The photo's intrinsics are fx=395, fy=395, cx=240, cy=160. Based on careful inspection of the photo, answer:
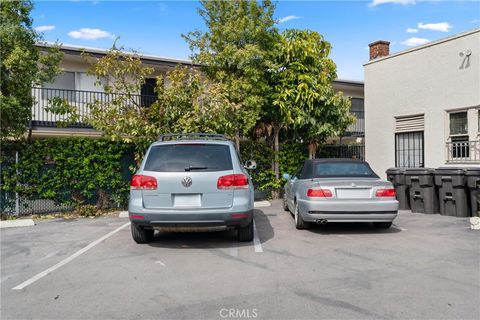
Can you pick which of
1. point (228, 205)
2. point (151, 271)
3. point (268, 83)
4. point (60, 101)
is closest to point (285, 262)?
point (228, 205)

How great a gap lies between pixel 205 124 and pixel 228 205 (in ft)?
18.3

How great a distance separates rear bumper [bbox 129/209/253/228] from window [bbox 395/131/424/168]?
9587mm

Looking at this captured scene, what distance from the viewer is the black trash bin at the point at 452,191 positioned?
9.19 m

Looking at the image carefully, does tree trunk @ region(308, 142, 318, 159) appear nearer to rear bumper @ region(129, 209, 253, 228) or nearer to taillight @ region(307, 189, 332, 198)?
taillight @ region(307, 189, 332, 198)

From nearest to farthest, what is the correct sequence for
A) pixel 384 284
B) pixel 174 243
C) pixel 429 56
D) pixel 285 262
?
pixel 384 284 < pixel 285 262 < pixel 174 243 < pixel 429 56

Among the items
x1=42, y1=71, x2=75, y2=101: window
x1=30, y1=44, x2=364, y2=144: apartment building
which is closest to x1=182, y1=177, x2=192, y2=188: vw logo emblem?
x1=30, y1=44, x2=364, y2=144: apartment building

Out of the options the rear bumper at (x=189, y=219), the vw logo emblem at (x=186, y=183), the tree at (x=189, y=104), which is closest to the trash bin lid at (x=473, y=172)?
the rear bumper at (x=189, y=219)

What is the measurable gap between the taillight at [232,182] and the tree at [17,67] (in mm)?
5853

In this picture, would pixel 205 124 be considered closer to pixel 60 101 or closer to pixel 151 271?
pixel 60 101

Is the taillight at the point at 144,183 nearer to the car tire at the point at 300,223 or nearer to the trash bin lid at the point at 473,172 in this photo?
the car tire at the point at 300,223

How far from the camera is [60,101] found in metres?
10.7

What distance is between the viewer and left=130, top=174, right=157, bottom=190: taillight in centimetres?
605

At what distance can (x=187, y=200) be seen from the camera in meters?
6.03

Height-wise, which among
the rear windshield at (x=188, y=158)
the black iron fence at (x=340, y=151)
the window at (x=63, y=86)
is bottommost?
the rear windshield at (x=188, y=158)
